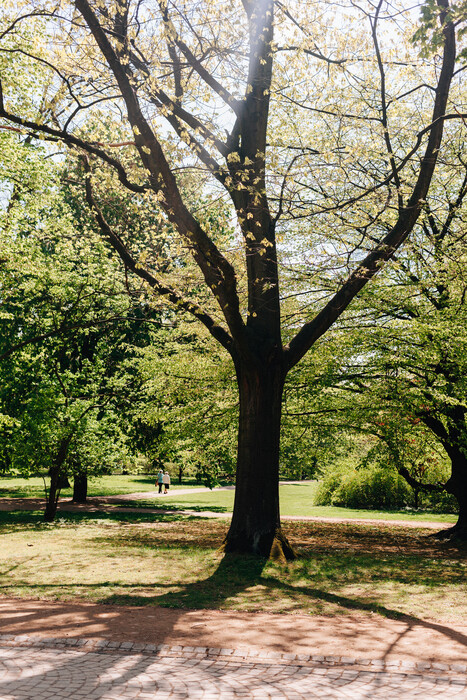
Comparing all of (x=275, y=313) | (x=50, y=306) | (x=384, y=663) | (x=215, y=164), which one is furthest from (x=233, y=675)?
(x=50, y=306)

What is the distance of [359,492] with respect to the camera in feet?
89.3

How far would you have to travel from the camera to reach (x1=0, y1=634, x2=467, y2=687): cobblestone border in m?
5.14

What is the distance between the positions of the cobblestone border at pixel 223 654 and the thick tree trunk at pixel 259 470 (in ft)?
15.7

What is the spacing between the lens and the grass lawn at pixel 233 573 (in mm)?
7590

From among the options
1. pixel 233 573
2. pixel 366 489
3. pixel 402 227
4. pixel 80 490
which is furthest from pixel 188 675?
Result: pixel 366 489

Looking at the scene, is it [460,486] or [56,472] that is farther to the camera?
[56,472]

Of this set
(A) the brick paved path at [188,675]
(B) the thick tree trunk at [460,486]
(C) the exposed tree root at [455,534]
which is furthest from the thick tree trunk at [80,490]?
(A) the brick paved path at [188,675]

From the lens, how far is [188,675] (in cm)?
495

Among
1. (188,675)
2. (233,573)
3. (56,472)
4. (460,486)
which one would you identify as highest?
(460,486)

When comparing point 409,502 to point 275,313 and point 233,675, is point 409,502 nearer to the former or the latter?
point 275,313

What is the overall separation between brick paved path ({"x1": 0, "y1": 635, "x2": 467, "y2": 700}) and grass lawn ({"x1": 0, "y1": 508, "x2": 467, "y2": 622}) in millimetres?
1878

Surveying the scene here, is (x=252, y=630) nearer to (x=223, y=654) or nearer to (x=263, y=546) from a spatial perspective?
(x=223, y=654)

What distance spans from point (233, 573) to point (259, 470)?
1.94 m

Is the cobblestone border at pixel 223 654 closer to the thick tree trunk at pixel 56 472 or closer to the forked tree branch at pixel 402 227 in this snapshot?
the forked tree branch at pixel 402 227
